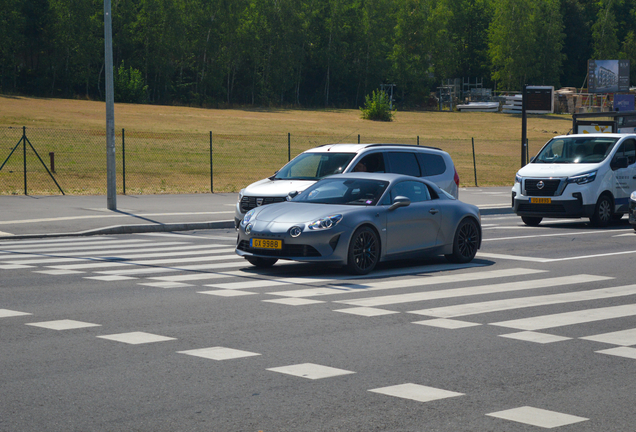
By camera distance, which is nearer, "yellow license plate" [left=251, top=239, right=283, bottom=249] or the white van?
"yellow license plate" [left=251, top=239, right=283, bottom=249]

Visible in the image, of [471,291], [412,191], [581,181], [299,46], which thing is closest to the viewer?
[471,291]

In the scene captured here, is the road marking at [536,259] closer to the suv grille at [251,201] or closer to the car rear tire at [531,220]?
the suv grille at [251,201]

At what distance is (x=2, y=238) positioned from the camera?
17281 mm

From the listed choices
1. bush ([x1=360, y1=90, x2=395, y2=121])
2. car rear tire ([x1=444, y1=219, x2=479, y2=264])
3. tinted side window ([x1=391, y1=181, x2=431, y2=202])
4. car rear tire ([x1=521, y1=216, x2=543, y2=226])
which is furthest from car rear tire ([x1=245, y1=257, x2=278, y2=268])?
bush ([x1=360, y1=90, x2=395, y2=121])

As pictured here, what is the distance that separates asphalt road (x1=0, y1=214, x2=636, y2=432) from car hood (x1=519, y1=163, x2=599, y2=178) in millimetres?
6890

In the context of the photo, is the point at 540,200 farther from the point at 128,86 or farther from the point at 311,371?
the point at 128,86

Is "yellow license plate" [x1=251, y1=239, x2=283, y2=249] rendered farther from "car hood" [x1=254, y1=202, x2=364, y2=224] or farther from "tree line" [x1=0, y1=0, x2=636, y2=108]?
"tree line" [x1=0, y1=0, x2=636, y2=108]

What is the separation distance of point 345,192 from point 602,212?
377 inches

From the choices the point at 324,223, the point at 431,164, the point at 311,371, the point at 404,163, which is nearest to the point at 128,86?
the point at 431,164

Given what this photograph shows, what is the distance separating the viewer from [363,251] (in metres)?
12.0

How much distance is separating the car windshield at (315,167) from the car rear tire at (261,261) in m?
4.27

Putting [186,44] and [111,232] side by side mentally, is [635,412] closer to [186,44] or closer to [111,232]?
[111,232]

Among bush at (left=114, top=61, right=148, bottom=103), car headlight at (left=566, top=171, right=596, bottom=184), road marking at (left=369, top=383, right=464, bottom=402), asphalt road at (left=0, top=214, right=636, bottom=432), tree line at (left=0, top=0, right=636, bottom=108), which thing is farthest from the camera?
bush at (left=114, top=61, right=148, bottom=103)

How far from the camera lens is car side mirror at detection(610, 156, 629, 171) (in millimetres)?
20234
